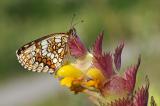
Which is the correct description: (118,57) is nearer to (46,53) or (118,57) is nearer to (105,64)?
(105,64)

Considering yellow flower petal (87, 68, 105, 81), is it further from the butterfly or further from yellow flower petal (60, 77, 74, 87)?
Result: the butterfly

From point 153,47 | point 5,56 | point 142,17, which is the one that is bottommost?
point 153,47

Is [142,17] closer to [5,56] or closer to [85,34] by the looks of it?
[85,34]

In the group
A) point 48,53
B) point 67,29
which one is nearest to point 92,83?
point 48,53

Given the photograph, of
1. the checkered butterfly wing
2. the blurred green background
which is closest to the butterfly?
the checkered butterfly wing

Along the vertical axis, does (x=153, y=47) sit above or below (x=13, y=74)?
below

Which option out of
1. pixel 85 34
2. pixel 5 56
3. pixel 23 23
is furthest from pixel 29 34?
pixel 85 34
